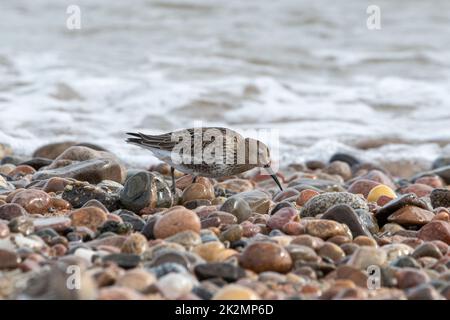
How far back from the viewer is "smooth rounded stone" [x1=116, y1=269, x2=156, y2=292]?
412 cm

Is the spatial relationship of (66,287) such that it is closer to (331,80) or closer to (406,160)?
(406,160)

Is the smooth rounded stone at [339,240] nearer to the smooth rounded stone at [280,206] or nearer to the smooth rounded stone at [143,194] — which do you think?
the smooth rounded stone at [280,206]

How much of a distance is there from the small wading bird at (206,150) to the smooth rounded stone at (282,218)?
3.84ft

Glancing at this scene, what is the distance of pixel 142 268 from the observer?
443cm

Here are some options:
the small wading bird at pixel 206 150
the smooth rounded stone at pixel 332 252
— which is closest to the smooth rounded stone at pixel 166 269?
the smooth rounded stone at pixel 332 252

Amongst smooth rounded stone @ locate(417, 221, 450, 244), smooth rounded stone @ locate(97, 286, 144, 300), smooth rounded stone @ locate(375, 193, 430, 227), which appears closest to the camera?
smooth rounded stone @ locate(97, 286, 144, 300)

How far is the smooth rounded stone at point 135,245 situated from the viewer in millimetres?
4676

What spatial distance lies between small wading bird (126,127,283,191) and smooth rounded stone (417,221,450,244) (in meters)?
1.82

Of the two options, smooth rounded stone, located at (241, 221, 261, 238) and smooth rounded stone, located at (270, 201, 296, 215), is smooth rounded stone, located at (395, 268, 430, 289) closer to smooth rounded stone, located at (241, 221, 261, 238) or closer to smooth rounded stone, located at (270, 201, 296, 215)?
smooth rounded stone, located at (241, 221, 261, 238)

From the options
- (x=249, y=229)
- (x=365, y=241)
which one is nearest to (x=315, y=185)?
(x=249, y=229)

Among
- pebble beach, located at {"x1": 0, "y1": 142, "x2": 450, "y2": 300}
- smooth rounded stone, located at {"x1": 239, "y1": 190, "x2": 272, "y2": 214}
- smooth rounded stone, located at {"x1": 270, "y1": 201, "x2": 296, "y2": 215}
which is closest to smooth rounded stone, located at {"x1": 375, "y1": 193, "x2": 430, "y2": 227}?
pebble beach, located at {"x1": 0, "y1": 142, "x2": 450, "y2": 300}

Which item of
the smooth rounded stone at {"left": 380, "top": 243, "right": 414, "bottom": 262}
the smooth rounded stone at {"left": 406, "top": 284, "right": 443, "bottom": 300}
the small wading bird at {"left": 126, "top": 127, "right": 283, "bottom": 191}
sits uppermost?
the small wading bird at {"left": 126, "top": 127, "right": 283, "bottom": 191}

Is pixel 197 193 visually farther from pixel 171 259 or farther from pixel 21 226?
pixel 171 259

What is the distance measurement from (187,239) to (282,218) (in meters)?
0.86
